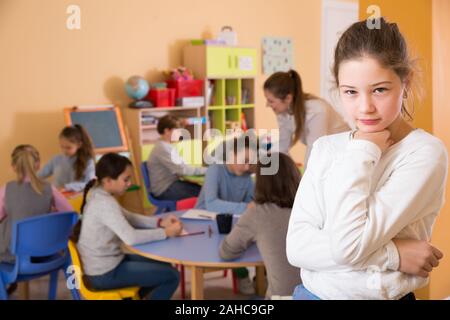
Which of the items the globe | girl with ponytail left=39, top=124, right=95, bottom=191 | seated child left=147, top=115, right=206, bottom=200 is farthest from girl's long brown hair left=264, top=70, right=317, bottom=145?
the globe

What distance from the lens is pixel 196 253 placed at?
7.91 feet

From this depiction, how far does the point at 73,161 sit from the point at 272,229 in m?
2.42

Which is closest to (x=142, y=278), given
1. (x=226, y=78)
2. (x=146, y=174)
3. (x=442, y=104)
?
(x=442, y=104)

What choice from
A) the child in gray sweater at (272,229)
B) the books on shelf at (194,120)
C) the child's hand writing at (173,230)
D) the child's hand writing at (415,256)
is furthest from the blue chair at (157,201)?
Result: the child's hand writing at (415,256)

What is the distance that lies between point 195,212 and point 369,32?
2.21 metres

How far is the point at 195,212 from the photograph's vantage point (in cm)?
308

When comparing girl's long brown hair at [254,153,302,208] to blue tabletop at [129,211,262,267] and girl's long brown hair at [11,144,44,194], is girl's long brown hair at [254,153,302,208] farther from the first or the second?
girl's long brown hair at [11,144,44,194]

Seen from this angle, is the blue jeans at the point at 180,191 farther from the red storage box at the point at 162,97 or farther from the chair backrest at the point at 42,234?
the chair backrest at the point at 42,234

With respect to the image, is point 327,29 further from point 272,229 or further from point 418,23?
point 272,229

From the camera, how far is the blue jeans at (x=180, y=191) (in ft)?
14.8

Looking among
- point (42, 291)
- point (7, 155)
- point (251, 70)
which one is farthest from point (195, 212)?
point (251, 70)
